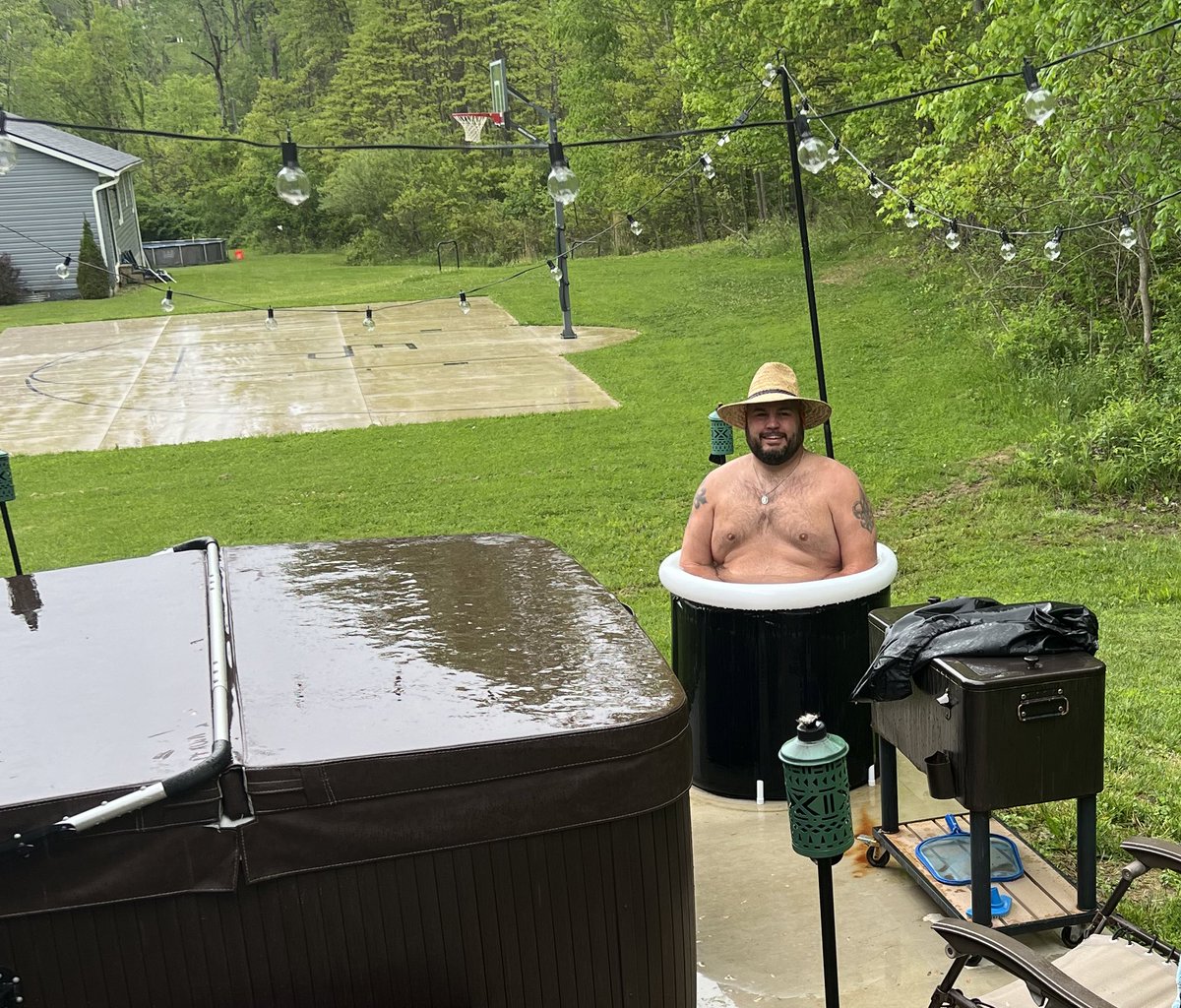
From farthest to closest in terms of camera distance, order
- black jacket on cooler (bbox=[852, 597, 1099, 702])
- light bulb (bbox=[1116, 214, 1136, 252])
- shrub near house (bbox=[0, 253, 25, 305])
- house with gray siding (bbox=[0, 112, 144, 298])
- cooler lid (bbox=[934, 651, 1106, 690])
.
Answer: house with gray siding (bbox=[0, 112, 144, 298]) < shrub near house (bbox=[0, 253, 25, 305]) < light bulb (bbox=[1116, 214, 1136, 252]) < black jacket on cooler (bbox=[852, 597, 1099, 702]) < cooler lid (bbox=[934, 651, 1106, 690])

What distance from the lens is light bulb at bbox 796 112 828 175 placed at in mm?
4547

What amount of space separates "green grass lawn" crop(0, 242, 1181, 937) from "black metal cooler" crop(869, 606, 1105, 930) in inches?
26.2

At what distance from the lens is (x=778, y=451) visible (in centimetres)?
409

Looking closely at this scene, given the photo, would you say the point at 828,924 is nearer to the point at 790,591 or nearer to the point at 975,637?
the point at 975,637

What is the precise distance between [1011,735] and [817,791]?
33.5 inches

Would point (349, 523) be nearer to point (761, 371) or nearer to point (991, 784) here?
point (761, 371)

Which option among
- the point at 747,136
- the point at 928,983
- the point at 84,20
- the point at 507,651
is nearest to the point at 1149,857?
the point at 928,983

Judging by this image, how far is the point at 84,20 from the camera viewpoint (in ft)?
167

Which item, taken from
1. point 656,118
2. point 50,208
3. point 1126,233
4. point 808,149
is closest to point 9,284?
Result: point 50,208

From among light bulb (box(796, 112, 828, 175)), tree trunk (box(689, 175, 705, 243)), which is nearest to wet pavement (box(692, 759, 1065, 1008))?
light bulb (box(796, 112, 828, 175))

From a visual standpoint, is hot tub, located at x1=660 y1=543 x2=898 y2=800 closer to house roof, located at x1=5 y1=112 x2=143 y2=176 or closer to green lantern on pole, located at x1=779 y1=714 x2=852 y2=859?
green lantern on pole, located at x1=779 y1=714 x2=852 y2=859

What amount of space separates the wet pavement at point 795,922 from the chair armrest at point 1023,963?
2.17 ft

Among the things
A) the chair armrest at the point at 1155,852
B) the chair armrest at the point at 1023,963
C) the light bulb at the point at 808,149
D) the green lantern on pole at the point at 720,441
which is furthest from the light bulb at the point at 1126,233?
the chair armrest at the point at 1023,963

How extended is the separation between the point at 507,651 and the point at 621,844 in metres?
0.54
